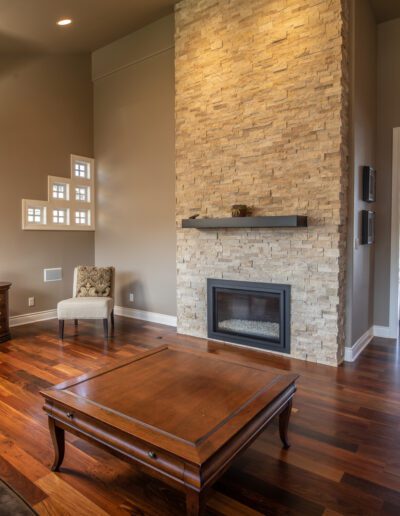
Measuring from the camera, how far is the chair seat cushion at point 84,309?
4465 millimetres

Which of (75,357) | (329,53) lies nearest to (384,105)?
(329,53)

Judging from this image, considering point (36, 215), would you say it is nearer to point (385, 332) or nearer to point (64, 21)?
point (64, 21)

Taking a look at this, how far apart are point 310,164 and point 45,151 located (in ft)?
12.6

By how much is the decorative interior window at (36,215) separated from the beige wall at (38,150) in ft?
0.49

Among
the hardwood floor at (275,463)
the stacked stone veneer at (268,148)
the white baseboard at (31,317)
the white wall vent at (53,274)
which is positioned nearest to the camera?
the hardwood floor at (275,463)

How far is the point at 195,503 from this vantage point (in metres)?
1.37

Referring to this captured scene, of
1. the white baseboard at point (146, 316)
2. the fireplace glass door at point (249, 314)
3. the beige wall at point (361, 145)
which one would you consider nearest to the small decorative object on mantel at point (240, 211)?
the fireplace glass door at point (249, 314)

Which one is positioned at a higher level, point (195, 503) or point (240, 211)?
point (240, 211)

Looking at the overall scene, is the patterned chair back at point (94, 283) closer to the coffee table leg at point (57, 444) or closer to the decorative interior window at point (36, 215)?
the decorative interior window at point (36, 215)

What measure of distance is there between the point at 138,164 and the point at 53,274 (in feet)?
6.88

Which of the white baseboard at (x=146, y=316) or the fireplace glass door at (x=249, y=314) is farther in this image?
the white baseboard at (x=146, y=316)

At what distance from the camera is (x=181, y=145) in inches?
179

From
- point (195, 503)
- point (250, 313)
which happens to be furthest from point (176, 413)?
point (250, 313)

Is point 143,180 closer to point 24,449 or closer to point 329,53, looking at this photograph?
point 329,53
